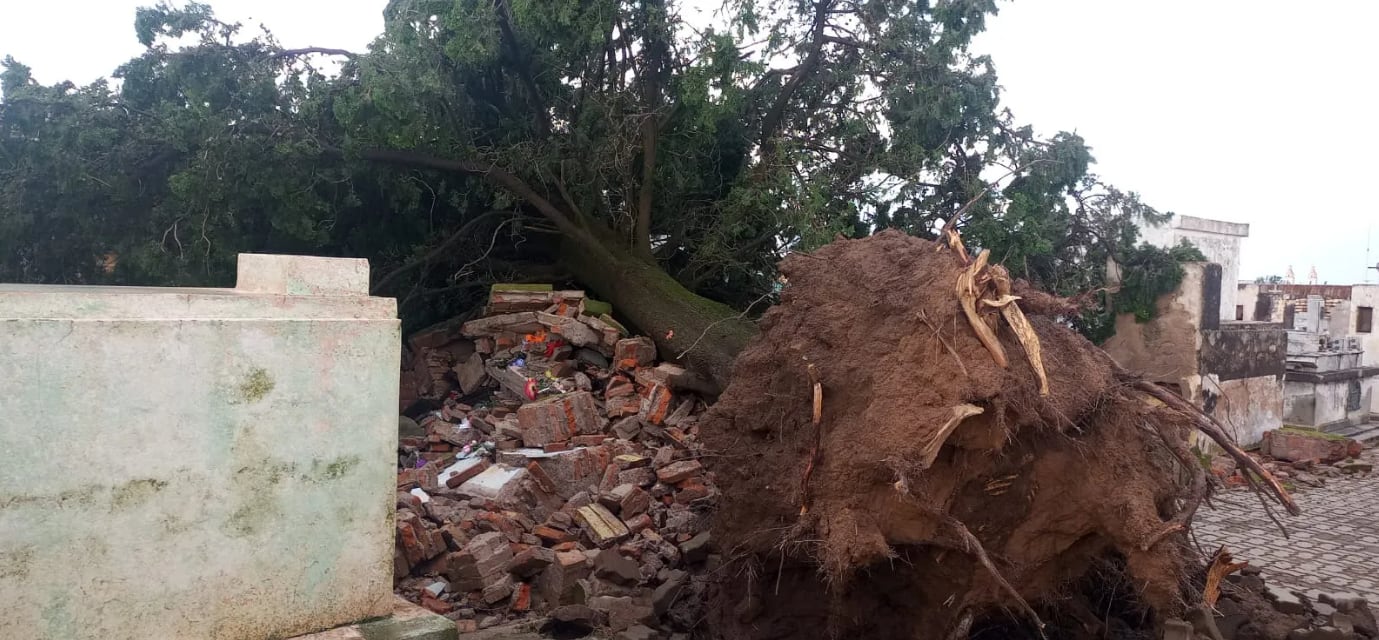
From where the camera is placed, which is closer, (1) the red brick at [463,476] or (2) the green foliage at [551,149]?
(1) the red brick at [463,476]

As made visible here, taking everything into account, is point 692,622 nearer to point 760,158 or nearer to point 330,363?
point 330,363

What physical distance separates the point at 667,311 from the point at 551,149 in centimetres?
257

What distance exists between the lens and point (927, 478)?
4.75m

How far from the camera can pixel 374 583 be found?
15.9ft

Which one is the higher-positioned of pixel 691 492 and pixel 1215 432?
pixel 1215 432

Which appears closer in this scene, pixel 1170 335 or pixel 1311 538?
pixel 1311 538

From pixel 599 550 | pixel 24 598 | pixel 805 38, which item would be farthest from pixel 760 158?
pixel 24 598

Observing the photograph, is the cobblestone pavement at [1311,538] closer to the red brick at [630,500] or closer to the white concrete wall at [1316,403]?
the red brick at [630,500]

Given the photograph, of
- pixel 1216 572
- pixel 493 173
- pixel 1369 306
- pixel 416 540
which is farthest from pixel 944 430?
pixel 1369 306

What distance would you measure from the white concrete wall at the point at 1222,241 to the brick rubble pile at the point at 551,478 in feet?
31.1

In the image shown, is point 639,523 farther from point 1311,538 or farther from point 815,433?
point 1311,538

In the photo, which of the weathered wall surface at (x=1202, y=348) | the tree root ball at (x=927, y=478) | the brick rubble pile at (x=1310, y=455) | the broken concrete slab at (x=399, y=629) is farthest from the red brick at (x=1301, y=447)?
the broken concrete slab at (x=399, y=629)

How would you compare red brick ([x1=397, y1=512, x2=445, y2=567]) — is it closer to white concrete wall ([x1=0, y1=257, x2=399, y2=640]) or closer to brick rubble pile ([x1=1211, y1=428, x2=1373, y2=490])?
white concrete wall ([x1=0, y1=257, x2=399, y2=640])

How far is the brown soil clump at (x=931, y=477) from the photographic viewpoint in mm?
4699
